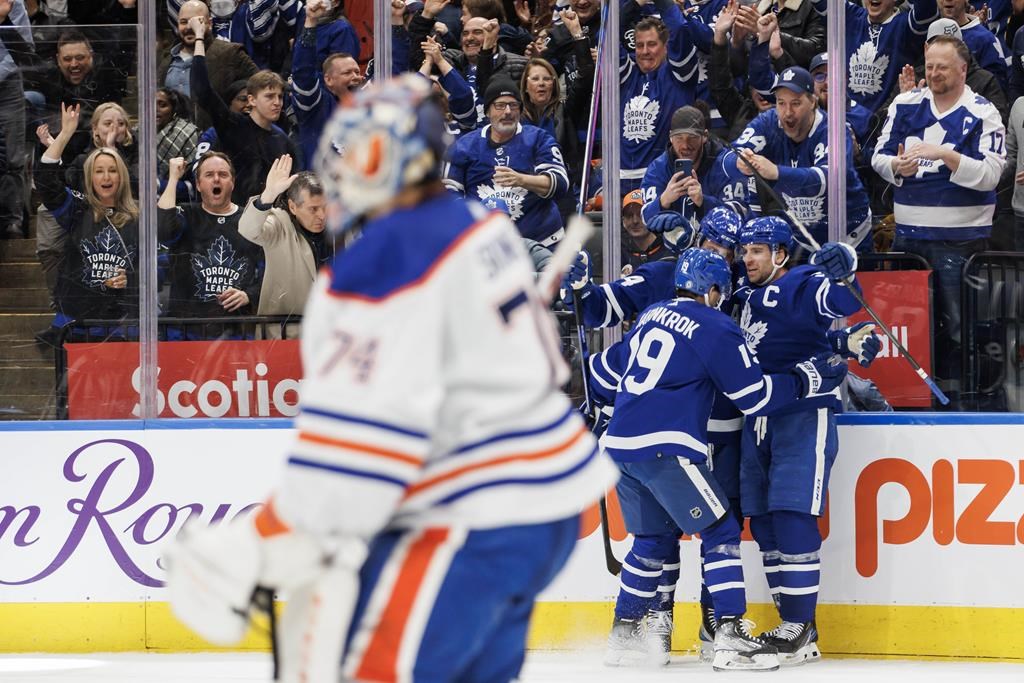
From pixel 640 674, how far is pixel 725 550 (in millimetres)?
503

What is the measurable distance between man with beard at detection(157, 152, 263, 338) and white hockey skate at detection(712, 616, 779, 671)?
2175mm

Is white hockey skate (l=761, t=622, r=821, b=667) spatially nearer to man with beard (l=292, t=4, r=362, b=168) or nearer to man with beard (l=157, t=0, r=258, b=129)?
man with beard (l=292, t=4, r=362, b=168)

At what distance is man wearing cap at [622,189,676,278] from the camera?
19.5 feet

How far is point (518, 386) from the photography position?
2.30 metres

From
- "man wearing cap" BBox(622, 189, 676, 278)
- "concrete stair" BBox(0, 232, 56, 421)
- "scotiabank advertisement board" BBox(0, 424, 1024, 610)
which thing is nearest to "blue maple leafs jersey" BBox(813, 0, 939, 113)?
"man wearing cap" BBox(622, 189, 676, 278)

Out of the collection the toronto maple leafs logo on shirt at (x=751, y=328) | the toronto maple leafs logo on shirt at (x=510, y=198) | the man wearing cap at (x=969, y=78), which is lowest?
the toronto maple leafs logo on shirt at (x=751, y=328)

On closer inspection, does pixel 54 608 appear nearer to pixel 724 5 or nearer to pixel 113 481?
pixel 113 481

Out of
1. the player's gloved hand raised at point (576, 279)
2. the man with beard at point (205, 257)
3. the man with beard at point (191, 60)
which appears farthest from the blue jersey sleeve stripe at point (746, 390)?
the man with beard at point (191, 60)

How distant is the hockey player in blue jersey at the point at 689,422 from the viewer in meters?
5.21

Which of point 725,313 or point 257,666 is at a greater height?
point 725,313

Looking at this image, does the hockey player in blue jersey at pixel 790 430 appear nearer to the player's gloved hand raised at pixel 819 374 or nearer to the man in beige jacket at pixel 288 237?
the player's gloved hand raised at pixel 819 374

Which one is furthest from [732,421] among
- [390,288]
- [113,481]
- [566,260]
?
[390,288]

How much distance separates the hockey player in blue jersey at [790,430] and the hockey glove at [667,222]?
0.85ft

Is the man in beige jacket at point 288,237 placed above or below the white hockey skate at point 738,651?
above
